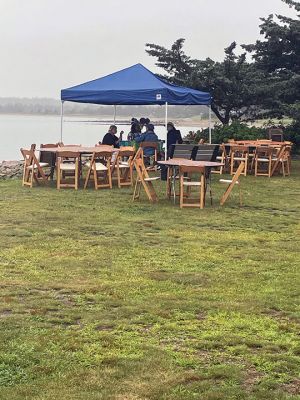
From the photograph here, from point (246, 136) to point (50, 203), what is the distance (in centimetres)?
889

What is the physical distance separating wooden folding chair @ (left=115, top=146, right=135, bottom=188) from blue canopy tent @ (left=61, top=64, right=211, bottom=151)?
5.04 ft

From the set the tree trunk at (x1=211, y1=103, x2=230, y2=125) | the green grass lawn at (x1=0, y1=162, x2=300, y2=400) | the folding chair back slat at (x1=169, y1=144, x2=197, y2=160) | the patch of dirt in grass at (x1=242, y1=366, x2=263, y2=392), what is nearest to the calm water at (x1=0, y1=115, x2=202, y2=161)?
the tree trunk at (x1=211, y1=103, x2=230, y2=125)

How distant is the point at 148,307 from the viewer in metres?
4.22

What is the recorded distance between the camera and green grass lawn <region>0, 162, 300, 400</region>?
3.05 metres

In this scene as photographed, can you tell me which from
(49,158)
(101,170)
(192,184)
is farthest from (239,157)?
(192,184)

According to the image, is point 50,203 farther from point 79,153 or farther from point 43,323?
point 43,323

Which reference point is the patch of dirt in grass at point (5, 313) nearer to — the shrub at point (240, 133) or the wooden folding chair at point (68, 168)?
the wooden folding chair at point (68, 168)

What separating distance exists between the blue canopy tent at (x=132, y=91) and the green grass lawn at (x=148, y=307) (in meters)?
4.99

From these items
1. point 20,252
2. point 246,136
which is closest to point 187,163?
point 20,252

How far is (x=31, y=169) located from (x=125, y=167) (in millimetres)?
1709

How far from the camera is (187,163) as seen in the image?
9.23m

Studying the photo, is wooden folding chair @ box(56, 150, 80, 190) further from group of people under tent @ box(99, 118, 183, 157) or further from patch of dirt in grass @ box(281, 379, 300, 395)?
patch of dirt in grass @ box(281, 379, 300, 395)

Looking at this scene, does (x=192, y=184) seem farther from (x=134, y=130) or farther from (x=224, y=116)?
(x=224, y=116)

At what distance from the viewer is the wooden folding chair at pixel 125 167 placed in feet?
Answer: 36.7
